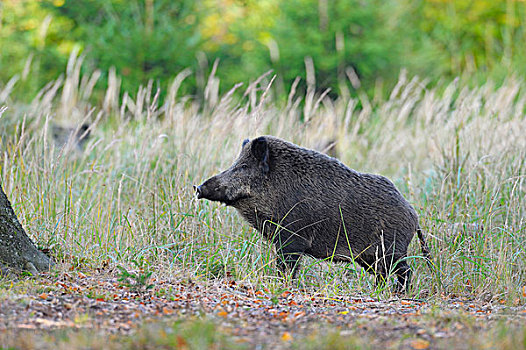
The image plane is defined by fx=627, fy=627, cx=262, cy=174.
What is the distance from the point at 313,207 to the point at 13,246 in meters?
2.13

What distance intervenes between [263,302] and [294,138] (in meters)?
3.35

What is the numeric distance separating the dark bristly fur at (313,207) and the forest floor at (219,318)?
445 mm

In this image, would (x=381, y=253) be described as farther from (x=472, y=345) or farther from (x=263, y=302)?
(x=472, y=345)

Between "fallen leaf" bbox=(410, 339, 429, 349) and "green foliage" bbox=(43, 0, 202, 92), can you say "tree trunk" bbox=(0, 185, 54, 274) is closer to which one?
"fallen leaf" bbox=(410, 339, 429, 349)

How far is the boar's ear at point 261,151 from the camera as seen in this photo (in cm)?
473

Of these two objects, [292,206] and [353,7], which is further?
[353,7]

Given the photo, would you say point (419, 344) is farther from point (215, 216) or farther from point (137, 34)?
point (137, 34)

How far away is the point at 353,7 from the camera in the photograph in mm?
13508

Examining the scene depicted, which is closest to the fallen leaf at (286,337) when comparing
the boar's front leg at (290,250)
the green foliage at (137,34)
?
the boar's front leg at (290,250)

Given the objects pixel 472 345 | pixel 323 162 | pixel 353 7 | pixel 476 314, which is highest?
pixel 353 7

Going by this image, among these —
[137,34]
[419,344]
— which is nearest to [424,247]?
[419,344]

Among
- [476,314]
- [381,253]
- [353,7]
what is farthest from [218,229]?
[353,7]

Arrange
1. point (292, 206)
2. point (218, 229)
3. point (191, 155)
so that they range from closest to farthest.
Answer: point (292, 206), point (218, 229), point (191, 155)

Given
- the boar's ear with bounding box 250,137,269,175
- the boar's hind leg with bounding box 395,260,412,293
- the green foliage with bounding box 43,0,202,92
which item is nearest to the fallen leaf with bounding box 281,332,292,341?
the boar's ear with bounding box 250,137,269,175
